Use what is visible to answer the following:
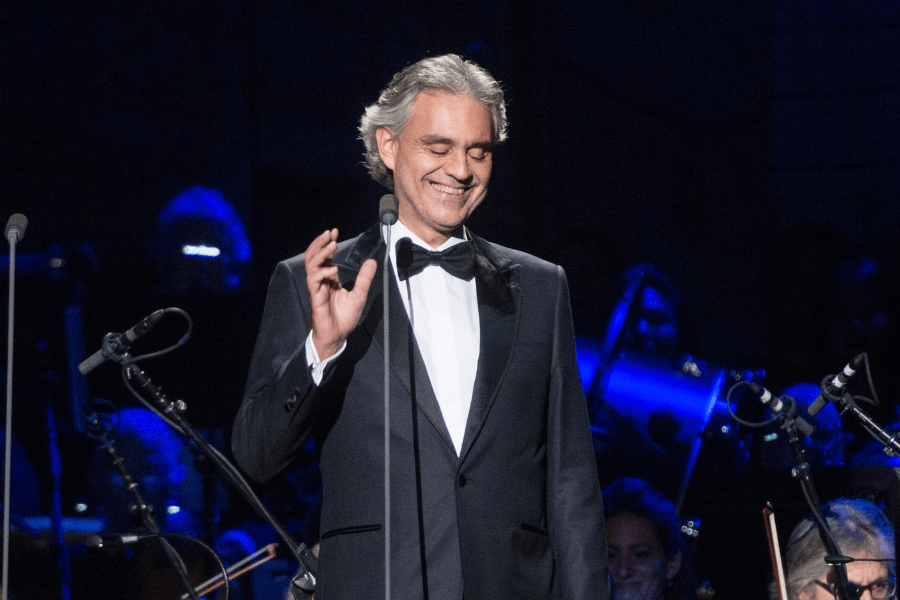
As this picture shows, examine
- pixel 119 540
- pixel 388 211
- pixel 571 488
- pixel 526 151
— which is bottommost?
pixel 119 540

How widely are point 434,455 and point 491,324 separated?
24cm

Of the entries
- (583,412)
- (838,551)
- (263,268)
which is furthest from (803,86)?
(583,412)

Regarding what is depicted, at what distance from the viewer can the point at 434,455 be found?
63.6 inches

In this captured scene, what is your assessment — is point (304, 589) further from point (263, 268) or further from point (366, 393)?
point (263, 268)

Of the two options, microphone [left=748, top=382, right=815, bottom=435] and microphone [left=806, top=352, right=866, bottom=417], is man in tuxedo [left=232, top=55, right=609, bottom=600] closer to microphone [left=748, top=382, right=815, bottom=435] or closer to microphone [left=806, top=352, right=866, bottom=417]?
microphone [left=806, top=352, right=866, bottom=417]

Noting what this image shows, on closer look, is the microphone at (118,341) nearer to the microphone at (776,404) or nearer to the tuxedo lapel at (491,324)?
the tuxedo lapel at (491,324)

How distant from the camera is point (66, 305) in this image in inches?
152

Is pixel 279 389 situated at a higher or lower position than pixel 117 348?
higher

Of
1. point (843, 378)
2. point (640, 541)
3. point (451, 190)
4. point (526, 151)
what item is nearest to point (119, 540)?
point (451, 190)

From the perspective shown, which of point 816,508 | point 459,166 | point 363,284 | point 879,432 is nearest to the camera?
point 363,284

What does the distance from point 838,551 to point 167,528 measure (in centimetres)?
230

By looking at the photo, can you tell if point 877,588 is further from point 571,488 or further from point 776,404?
point 571,488

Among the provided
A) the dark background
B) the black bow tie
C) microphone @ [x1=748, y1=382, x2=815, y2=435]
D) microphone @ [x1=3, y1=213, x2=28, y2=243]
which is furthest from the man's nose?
the dark background

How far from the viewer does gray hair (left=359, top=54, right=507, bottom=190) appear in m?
1.77
